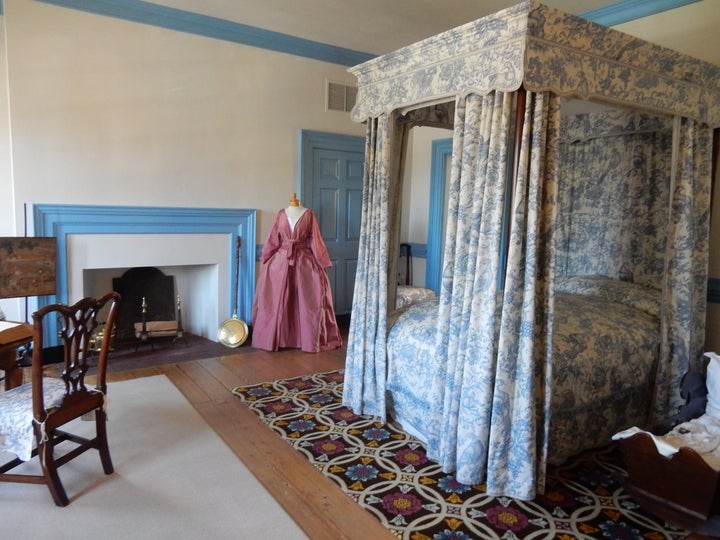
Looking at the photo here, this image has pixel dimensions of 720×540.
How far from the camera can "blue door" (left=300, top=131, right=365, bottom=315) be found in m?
4.98

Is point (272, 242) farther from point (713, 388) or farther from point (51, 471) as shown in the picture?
point (713, 388)

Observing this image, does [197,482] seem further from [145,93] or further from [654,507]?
[145,93]

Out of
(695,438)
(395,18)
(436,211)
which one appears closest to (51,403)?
(695,438)

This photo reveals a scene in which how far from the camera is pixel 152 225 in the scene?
13.9ft

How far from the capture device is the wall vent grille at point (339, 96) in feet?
16.4

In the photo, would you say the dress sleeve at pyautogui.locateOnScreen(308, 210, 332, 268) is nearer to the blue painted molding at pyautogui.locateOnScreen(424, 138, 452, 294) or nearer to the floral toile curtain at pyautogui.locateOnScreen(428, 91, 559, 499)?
the blue painted molding at pyautogui.locateOnScreen(424, 138, 452, 294)

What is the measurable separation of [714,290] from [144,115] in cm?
435

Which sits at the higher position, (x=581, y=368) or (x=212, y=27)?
(x=212, y=27)

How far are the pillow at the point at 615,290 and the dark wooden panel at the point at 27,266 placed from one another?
367 cm

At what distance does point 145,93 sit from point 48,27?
75 cm

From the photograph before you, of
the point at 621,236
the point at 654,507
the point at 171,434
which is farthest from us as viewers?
the point at 621,236

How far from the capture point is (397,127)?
312cm

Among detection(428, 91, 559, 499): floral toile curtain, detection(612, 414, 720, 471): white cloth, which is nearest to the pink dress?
detection(428, 91, 559, 499): floral toile curtain

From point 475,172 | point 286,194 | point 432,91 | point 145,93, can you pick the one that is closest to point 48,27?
point 145,93
